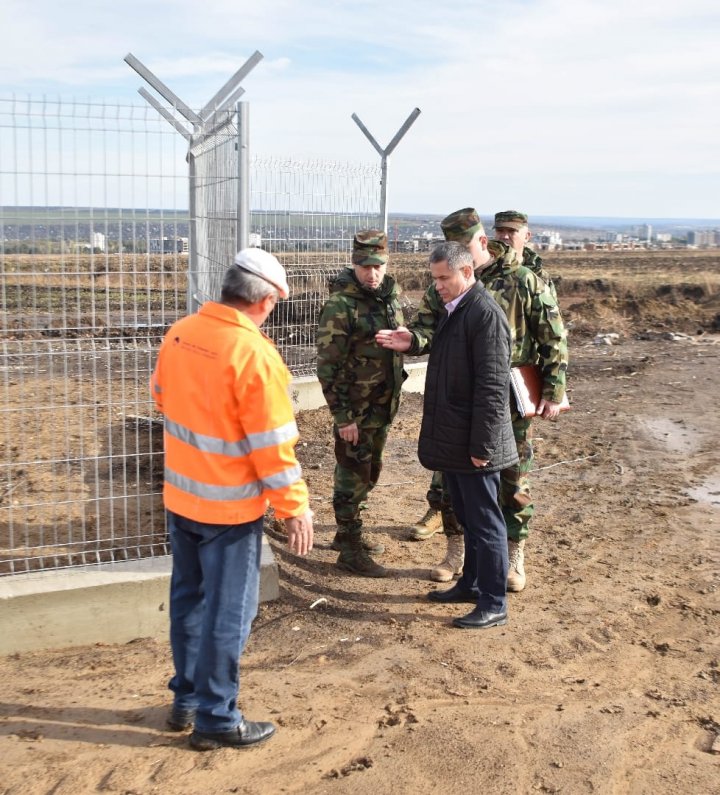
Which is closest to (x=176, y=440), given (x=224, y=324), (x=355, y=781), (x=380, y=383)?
(x=224, y=324)

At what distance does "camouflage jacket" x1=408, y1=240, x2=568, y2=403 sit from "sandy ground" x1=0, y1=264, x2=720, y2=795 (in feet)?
4.56

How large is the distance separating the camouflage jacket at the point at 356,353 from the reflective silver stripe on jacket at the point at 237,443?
205 cm

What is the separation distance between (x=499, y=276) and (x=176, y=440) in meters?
2.48

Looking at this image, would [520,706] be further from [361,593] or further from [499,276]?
[499,276]

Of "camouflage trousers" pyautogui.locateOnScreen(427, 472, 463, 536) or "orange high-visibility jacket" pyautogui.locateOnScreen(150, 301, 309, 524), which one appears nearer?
"orange high-visibility jacket" pyautogui.locateOnScreen(150, 301, 309, 524)

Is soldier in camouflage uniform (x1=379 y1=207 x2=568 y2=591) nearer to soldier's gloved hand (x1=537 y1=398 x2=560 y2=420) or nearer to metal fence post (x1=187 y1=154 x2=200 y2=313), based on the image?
soldier's gloved hand (x1=537 y1=398 x2=560 y2=420)

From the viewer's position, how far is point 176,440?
A: 11.3 feet

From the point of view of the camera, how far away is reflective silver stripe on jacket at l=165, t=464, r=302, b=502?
3330 millimetres

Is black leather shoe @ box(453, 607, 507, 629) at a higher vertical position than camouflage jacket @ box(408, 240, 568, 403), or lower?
lower

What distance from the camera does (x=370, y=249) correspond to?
529 cm

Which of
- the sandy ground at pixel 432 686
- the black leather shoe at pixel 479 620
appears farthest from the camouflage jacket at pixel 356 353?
the black leather shoe at pixel 479 620

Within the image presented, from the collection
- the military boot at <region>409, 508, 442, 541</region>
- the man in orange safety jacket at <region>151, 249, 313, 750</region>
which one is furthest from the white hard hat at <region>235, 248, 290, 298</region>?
the military boot at <region>409, 508, 442, 541</region>

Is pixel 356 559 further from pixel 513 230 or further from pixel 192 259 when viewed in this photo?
pixel 513 230

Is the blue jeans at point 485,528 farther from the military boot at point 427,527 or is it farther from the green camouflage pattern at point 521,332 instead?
the military boot at point 427,527
